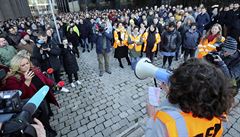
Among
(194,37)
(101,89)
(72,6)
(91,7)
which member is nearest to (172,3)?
(194,37)

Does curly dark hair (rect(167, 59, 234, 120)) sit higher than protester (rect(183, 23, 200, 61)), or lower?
higher

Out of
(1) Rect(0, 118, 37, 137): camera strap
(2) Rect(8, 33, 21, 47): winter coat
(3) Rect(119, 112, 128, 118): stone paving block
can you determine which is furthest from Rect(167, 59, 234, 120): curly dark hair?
(2) Rect(8, 33, 21, 47): winter coat

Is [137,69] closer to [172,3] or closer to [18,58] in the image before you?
[18,58]

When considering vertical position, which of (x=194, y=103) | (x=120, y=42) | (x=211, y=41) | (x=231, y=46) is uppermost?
(x=194, y=103)

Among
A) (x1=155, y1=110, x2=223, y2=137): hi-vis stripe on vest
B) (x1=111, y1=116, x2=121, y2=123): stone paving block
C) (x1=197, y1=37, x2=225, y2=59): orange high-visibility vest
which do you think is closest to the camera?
(x1=155, y1=110, x2=223, y2=137): hi-vis stripe on vest

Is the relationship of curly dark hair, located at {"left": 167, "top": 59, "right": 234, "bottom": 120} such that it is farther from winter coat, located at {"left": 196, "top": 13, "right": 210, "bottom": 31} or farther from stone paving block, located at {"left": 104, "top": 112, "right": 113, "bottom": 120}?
winter coat, located at {"left": 196, "top": 13, "right": 210, "bottom": 31}

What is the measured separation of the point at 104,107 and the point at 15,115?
2.94 meters

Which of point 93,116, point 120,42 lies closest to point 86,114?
point 93,116

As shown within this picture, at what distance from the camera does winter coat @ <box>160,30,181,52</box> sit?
220 inches

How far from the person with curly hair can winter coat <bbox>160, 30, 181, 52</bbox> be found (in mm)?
4615

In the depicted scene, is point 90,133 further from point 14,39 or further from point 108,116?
point 14,39

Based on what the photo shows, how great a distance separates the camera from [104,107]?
4281 mm

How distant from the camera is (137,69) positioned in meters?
1.95

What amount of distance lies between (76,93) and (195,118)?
4.39 m
